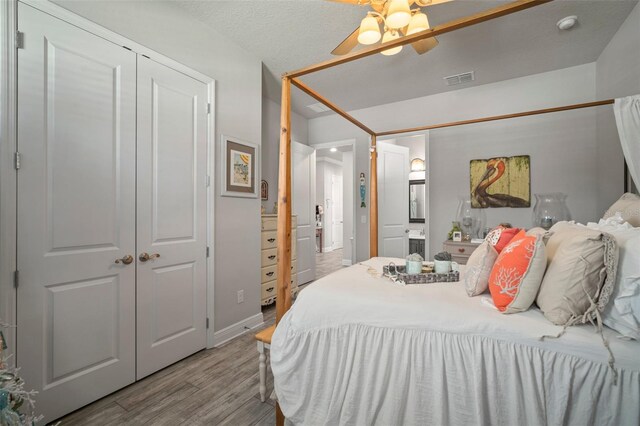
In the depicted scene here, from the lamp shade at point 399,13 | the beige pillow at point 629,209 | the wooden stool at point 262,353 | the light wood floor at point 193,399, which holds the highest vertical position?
the lamp shade at point 399,13

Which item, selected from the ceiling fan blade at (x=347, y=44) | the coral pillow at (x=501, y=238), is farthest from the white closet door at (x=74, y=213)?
the coral pillow at (x=501, y=238)

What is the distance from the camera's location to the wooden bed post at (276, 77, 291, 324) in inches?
62.1

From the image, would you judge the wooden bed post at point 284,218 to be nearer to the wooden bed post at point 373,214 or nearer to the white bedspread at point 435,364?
the white bedspread at point 435,364

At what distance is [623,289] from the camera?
104cm

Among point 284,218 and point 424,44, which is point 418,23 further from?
point 284,218

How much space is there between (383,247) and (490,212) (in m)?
1.50

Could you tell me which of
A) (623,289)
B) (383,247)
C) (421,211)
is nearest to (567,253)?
(623,289)

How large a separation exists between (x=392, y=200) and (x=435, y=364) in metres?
3.44

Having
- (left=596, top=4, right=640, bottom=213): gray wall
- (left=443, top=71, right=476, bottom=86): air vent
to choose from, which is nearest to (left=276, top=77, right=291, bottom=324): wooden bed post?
(left=443, top=71, right=476, bottom=86): air vent

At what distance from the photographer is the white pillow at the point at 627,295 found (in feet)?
3.29

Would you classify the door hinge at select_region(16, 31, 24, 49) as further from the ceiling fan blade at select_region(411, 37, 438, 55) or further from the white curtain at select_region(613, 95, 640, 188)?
the white curtain at select_region(613, 95, 640, 188)

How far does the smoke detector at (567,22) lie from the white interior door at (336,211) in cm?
622

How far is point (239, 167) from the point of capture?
2756 millimetres

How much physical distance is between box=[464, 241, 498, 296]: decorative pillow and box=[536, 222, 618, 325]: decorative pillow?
30 centimetres
